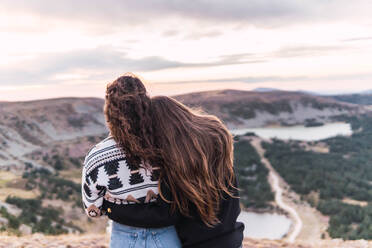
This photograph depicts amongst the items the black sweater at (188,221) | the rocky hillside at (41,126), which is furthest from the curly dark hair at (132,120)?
the rocky hillside at (41,126)

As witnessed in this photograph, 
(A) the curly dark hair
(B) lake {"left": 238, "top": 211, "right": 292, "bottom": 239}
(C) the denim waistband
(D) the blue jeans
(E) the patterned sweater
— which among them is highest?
(A) the curly dark hair

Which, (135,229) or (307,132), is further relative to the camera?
(307,132)

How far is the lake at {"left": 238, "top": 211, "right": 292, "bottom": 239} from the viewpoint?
47.0ft

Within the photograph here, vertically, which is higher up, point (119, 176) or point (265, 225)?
point (119, 176)

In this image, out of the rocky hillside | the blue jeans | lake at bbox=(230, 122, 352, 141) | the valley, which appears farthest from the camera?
lake at bbox=(230, 122, 352, 141)

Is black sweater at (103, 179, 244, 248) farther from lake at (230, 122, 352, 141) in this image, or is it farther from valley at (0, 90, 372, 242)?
lake at (230, 122, 352, 141)

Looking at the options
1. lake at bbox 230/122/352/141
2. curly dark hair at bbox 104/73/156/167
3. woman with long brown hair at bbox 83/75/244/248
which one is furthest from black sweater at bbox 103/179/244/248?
lake at bbox 230/122/352/141

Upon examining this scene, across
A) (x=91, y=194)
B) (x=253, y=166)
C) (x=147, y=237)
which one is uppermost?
(x=91, y=194)

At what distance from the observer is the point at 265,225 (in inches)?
639

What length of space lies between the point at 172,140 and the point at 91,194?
0.51 meters

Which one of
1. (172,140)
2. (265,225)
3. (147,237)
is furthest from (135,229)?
(265,225)

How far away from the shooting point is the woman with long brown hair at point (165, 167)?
154cm

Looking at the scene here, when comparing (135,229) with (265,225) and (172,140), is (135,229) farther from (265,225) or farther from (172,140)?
(265,225)

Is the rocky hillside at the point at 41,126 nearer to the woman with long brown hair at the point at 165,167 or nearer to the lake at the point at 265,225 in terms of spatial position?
the lake at the point at 265,225
